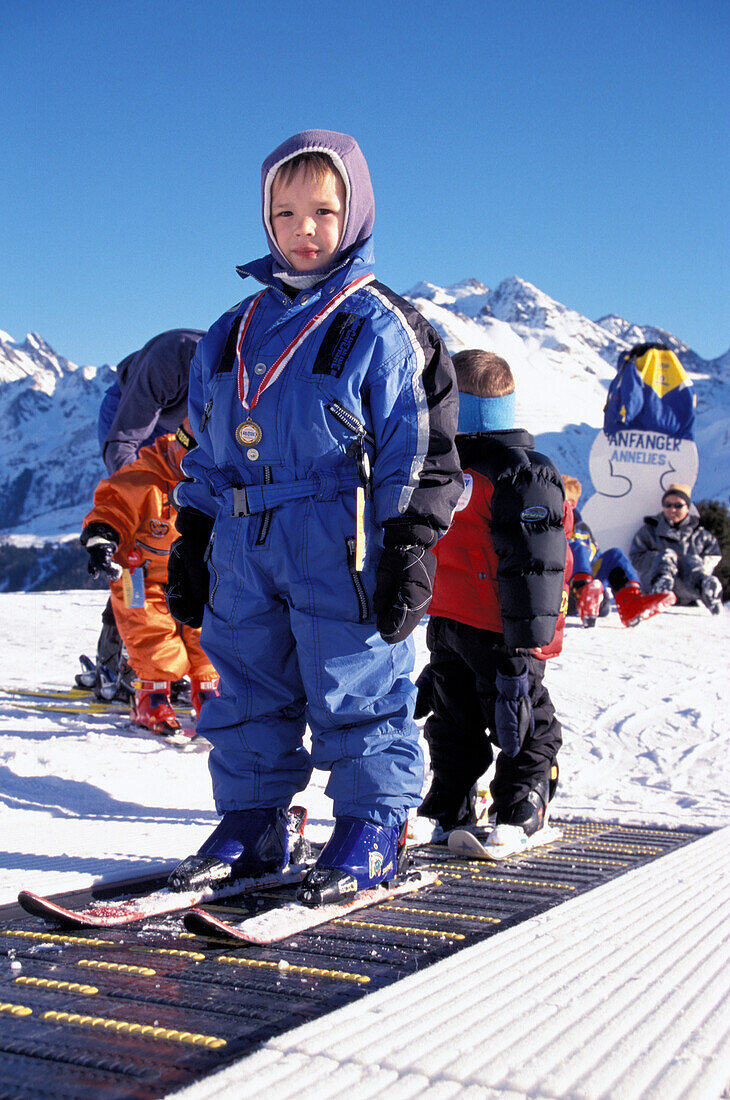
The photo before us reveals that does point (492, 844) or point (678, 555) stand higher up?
point (678, 555)

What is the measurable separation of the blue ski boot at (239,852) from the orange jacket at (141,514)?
8.40 ft

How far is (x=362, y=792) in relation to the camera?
197 cm

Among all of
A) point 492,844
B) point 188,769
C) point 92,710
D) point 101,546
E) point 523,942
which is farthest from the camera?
point 92,710

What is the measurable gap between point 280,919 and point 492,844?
0.92m

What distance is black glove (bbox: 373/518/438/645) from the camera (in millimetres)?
1919

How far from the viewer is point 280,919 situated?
166 centimetres

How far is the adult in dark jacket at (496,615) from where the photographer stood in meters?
2.64

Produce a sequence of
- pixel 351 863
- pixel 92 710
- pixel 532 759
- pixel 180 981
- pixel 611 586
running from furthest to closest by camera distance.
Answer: pixel 611 586
pixel 92 710
pixel 532 759
pixel 351 863
pixel 180 981

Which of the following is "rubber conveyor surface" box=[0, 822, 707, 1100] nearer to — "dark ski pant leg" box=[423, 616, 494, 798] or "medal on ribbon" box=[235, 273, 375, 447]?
"dark ski pant leg" box=[423, 616, 494, 798]

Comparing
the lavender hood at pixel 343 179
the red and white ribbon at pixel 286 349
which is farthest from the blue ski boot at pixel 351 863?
the lavender hood at pixel 343 179

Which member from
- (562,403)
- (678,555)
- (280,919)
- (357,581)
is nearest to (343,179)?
(357,581)

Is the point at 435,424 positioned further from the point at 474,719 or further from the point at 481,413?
the point at 474,719

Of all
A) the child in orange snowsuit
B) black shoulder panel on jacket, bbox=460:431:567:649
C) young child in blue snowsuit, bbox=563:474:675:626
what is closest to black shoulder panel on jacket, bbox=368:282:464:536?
black shoulder panel on jacket, bbox=460:431:567:649

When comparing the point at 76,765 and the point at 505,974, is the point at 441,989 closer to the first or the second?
the point at 505,974
